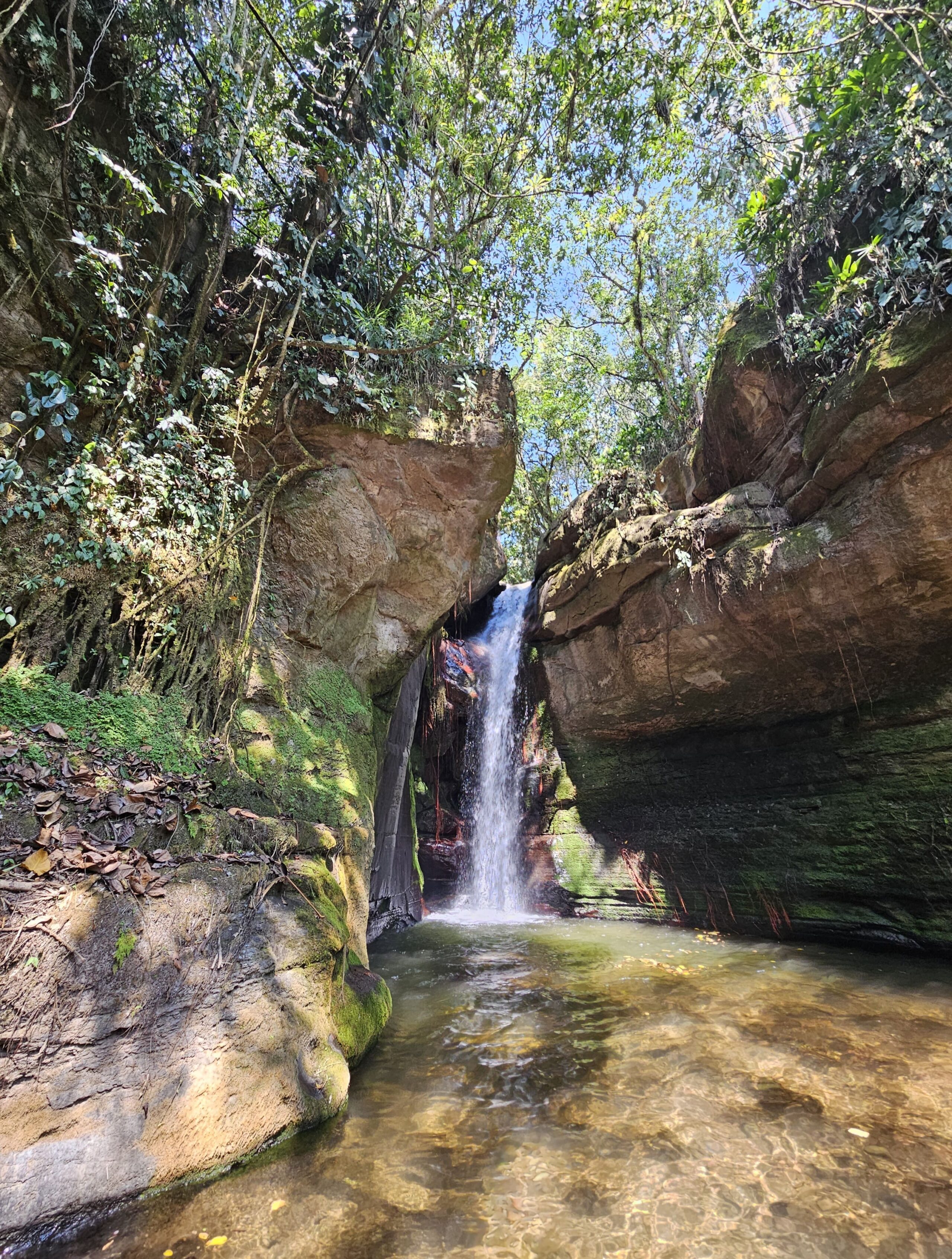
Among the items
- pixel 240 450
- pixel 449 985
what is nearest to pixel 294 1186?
pixel 449 985

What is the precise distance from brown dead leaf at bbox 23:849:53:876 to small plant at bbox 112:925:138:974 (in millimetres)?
461

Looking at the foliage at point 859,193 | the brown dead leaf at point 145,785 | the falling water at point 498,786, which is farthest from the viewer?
the falling water at point 498,786

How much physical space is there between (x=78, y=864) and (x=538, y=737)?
9.30 m

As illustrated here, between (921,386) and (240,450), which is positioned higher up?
(921,386)

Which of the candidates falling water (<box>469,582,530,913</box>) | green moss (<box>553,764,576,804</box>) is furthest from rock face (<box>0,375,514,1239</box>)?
falling water (<box>469,582,530,913</box>)

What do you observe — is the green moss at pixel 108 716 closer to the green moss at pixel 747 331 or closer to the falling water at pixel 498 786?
the green moss at pixel 747 331

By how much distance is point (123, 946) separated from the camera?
8.46ft

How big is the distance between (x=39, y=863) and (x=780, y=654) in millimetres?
8012

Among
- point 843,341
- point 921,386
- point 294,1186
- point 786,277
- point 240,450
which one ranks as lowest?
point 294,1186

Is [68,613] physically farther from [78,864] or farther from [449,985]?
[449,985]

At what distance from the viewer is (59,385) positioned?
415cm

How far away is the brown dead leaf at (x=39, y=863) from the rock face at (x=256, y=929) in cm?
15

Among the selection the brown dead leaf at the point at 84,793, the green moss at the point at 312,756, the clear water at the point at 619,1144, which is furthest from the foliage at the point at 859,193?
the brown dead leaf at the point at 84,793

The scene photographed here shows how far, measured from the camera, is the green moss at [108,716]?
3639mm
